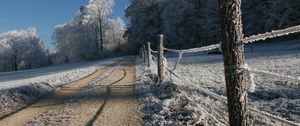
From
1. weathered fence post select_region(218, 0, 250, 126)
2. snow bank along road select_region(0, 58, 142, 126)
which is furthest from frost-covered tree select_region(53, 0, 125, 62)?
weathered fence post select_region(218, 0, 250, 126)

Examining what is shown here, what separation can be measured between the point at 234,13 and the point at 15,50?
119 m

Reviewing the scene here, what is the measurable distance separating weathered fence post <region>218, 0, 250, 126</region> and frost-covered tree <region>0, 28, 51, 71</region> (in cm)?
11082

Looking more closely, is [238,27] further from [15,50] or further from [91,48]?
[15,50]

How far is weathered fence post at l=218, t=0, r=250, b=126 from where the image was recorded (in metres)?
6.07

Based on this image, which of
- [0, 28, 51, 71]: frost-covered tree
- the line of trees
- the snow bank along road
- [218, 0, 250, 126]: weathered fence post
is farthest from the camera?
A: [0, 28, 51, 71]: frost-covered tree

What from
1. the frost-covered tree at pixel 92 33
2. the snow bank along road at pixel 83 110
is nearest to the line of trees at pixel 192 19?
the frost-covered tree at pixel 92 33

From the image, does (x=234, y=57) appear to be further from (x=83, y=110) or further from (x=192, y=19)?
(x=192, y=19)

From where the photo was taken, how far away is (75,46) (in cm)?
10494

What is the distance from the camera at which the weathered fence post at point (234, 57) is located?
6.07 metres

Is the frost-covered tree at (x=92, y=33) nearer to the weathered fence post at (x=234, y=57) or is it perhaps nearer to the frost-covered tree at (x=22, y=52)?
the frost-covered tree at (x=22, y=52)

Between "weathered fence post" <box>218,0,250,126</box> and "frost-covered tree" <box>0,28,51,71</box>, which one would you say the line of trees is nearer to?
"frost-covered tree" <box>0,28,51,71</box>

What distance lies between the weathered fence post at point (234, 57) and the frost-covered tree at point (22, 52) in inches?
4363

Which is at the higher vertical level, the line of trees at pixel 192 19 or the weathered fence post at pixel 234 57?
the line of trees at pixel 192 19

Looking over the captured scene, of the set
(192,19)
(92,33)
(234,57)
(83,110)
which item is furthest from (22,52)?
(234,57)
